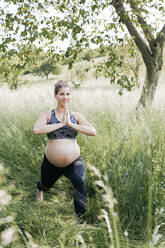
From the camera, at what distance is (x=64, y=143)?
2717 millimetres

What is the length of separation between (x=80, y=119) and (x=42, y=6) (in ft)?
10.8

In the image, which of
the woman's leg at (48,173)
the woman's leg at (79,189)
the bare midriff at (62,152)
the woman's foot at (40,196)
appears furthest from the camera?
the woman's foot at (40,196)

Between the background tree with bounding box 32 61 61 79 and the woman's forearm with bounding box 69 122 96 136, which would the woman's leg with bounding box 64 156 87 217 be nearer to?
the woman's forearm with bounding box 69 122 96 136

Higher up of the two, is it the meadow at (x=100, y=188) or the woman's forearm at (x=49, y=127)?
the woman's forearm at (x=49, y=127)

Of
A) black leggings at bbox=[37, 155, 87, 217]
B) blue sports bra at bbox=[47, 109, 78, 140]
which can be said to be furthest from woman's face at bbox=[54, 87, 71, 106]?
black leggings at bbox=[37, 155, 87, 217]

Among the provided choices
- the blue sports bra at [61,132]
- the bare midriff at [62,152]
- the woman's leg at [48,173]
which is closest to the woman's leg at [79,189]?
the bare midriff at [62,152]

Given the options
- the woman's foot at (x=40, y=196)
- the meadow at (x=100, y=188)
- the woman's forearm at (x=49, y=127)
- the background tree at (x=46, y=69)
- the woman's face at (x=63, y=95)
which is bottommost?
the woman's foot at (x=40, y=196)

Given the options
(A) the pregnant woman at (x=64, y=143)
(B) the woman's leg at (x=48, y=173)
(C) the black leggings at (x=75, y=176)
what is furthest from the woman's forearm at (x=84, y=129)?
(B) the woman's leg at (x=48, y=173)

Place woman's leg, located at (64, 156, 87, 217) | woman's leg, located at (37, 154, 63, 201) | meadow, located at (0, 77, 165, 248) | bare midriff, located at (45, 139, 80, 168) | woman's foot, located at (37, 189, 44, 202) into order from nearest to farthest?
meadow, located at (0, 77, 165, 248), woman's leg, located at (64, 156, 87, 217), bare midriff, located at (45, 139, 80, 168), woman's leg, located at (37, 154, 63, 201), woman's foot, located at (37, 189, 44, 202)

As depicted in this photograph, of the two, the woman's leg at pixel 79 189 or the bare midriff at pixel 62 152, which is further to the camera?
the bare midriff at pixel 62 152

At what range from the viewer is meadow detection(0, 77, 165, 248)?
221 cm

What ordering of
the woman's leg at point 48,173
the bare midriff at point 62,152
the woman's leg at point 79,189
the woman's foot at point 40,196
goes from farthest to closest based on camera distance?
the woman's foot at point 40,196
the woman's leg at point 48,173
the bare midriff at point 62,152
the woman's leg at point 79,189

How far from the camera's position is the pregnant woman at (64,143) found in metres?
2.57

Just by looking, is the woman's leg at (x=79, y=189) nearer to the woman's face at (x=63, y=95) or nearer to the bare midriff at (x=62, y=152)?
the bare midriff at (x=62, y=152)
